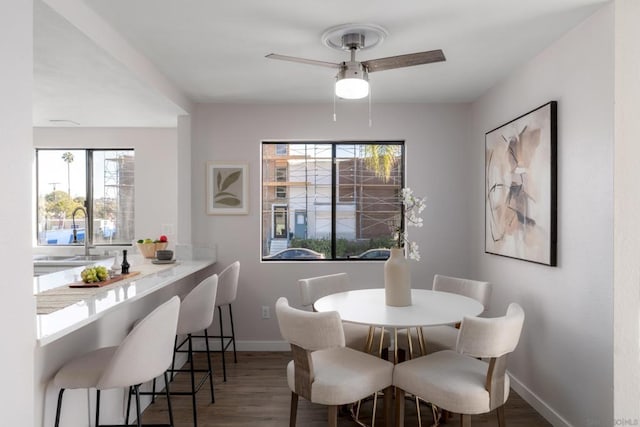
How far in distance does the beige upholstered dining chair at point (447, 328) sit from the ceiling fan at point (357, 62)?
1620 millimetres

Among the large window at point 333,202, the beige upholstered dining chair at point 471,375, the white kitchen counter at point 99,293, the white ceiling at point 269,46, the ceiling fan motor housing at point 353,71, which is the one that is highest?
the white ceiling at point 269,46

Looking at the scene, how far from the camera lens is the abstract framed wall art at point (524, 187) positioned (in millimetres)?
2611

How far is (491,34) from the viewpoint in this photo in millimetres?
2520

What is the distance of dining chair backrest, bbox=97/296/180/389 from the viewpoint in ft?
5.93

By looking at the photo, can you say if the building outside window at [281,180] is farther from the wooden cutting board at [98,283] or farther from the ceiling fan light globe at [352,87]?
the ceiling fan light globe at [352,87]

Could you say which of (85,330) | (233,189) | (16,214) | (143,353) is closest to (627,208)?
(143,353)

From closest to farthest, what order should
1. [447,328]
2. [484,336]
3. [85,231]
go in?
[484,336] → [447,328] → [85,231]

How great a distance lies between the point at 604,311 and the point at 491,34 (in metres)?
1.64

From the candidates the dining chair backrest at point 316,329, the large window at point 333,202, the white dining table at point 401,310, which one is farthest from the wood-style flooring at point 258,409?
the large window at point 333,202

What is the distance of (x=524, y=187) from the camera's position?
9.53ft

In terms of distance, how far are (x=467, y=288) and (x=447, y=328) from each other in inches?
13.3

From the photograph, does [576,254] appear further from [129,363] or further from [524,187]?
[129,363]

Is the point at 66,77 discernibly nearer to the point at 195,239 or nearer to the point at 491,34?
the point at 195,239

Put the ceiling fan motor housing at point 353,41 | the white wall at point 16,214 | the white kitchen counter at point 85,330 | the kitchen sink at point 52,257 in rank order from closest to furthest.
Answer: the white wall at point 16,214
the white kitchen counter at point 85,330
the ceiling fan motor housing at point 353,41
the kitchen sink at point 52,257
